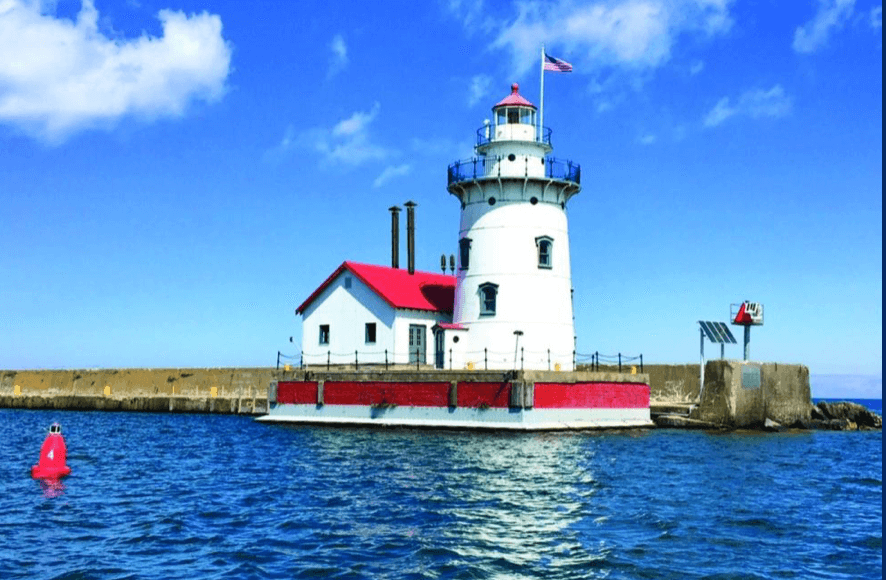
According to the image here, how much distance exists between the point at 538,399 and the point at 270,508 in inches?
610

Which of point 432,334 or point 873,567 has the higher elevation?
point 432,334

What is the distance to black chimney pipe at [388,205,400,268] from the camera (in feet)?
149

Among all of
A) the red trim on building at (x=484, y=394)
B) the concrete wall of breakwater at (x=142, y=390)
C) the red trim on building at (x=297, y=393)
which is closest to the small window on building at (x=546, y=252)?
the red trim on building at (x=484, y=394)

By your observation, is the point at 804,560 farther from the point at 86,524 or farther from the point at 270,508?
the point at 86,524

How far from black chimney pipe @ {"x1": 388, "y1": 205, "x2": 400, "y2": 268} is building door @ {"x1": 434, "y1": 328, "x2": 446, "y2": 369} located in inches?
314

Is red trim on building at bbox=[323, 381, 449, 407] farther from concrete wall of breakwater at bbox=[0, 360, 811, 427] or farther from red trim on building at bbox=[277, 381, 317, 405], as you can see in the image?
red trim on building at bbox=[277, 381, 317, 405]

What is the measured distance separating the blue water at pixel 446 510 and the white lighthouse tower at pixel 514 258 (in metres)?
7.19

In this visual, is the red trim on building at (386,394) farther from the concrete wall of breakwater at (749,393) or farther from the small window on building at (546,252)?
the concrete wall of breakwater at (749,393)

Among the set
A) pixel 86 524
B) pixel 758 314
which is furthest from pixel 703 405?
pixel 86 524

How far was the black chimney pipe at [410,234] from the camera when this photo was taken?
1740 inches

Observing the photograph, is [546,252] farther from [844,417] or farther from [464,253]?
[844,417]

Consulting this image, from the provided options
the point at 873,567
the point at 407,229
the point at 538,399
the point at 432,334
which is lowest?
the point at 873,567

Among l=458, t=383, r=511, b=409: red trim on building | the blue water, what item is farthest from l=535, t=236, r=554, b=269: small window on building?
the blue water

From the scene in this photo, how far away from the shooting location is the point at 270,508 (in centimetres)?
1767
